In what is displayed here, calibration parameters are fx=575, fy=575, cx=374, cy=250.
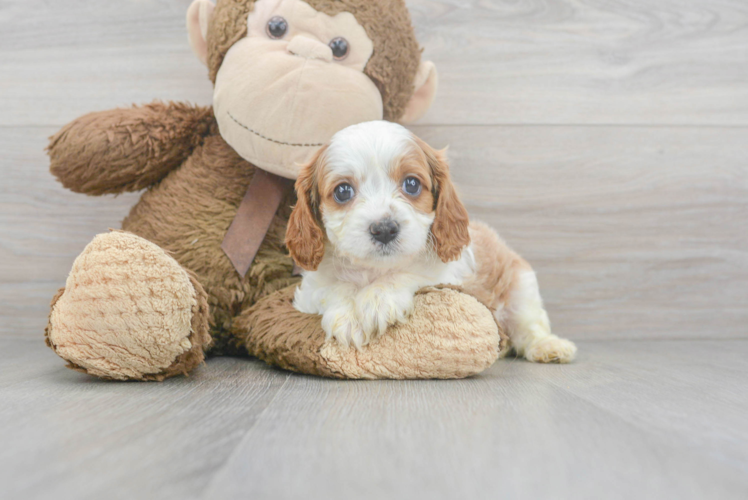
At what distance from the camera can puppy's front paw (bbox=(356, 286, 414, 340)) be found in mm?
1296

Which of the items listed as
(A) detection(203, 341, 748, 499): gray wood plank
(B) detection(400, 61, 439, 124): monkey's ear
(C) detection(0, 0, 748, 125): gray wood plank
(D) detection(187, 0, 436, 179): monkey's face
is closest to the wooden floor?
(C) detection(0, 0, 748, 125): gray wood plank

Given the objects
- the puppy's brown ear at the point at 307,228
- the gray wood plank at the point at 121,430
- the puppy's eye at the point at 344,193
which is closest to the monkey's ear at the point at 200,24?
the puppy's brown ear at the point at 307,228

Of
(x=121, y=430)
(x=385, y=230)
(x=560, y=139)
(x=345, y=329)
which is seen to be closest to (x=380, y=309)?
(x=345, y=329)

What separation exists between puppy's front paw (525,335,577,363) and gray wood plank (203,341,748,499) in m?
0.28

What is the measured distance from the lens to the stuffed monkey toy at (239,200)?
1226 mm

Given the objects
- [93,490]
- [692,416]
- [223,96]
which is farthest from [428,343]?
[223,96]

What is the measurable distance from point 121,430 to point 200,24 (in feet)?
4.04

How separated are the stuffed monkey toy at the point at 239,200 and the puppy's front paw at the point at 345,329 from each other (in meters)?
0.02

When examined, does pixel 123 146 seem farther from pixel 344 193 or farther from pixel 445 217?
pixel 445 217

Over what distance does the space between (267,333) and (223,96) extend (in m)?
0.65

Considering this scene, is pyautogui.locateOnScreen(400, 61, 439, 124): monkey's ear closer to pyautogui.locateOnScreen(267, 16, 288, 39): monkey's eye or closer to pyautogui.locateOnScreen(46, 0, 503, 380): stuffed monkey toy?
pyautogui.locateOnScreen(46, 0, 503, 380): stuffed monkey toy

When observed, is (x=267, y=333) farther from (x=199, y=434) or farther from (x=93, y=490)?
(x=93, y=490)

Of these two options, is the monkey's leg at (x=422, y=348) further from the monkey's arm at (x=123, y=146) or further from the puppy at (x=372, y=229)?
the monkey's arm at (x=123, y=146)

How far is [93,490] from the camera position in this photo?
67 centimetres
